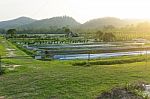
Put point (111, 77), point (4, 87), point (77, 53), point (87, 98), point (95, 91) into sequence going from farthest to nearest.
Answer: point (77, 53)
point (111, 77)
point (4, 87)
point (95, 91)
point (87, 98)

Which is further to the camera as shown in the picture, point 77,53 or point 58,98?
point 77,53

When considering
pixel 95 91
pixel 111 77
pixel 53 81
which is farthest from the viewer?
pixel 111 77

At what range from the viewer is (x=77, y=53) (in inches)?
1238

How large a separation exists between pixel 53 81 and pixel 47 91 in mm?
1572

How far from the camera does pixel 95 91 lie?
379 inches

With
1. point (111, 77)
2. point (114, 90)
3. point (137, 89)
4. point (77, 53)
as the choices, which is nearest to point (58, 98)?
point (114, 90)

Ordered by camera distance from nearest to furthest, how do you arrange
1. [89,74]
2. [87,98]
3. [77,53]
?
[87,98] → [89,74] → [77,53]

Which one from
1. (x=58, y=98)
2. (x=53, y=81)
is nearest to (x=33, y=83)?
(x=53, y=81)

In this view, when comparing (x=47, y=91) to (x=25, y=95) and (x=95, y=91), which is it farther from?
(x=95, y=91)

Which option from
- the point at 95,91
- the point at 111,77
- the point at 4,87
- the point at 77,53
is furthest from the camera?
the point at 77,53

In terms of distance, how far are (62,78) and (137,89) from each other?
355 cm

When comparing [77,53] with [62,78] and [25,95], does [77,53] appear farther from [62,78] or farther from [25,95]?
[25,95]

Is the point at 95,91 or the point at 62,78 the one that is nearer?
the point at 95,91

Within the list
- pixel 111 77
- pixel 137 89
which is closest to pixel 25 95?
pixel 137 89
